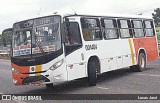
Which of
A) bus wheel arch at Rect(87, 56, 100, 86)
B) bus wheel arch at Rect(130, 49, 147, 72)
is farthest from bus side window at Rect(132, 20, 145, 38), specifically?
bus wheel arch at Rect(87, 56, 100, 86)

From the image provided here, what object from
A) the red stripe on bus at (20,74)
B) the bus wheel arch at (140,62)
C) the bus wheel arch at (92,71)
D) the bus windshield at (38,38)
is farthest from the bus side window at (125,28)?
the red stripe on bus at (20,74)

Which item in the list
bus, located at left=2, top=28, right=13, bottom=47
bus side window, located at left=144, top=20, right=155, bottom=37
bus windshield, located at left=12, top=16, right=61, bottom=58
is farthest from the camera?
bus side window, located at left=144, top=20, right=155, bottom=37

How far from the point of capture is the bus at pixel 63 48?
11.5m

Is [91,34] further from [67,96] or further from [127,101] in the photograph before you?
[127,101]

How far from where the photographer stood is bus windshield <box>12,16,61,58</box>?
11633mm

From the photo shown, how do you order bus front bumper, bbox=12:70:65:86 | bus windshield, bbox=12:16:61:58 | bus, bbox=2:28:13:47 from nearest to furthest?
bus front bumper, bbox=12:70:65:86
bus windshield, bbox=12:16:61:58
bus, bbox=2:28:13:47

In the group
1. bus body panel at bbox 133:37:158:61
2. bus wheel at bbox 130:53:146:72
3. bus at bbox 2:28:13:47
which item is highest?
bus at bbox 2:28:13:47

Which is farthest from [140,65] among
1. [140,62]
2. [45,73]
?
[45,73]

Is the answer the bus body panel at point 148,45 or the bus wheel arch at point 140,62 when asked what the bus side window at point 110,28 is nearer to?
the bus body panel at point 148,45

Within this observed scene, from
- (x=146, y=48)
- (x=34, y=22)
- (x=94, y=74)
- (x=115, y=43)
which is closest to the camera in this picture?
(x=34, y=22)

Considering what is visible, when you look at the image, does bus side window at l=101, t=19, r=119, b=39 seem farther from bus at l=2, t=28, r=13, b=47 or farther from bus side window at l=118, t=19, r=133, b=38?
bus at l=2, t=28, r=13, b=47

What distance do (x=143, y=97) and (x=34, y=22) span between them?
466cm

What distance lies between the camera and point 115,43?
15.3m

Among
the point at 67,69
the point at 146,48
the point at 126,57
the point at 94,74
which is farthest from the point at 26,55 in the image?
the point at 146,48
